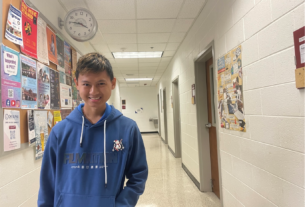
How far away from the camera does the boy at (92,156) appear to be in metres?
0.81

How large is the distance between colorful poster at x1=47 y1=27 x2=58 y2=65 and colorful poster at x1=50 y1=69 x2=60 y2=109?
142 mm

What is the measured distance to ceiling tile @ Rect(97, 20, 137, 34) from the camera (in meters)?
2.68

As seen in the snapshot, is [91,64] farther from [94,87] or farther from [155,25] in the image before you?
[155,25]

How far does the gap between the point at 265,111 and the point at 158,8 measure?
191cm

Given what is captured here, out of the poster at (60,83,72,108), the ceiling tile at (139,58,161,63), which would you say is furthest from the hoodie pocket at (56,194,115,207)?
the ceiling tile at (139,58,161,63)

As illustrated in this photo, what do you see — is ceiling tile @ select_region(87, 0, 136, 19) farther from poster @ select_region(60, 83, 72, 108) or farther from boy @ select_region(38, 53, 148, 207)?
boy @ select_region(38, 53, 148, 207)

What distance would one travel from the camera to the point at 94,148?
0.86 m

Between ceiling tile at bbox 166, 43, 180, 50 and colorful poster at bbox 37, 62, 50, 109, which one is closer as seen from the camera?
colorful poster at bbox 37, 62, 50, 109

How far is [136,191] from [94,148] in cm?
30

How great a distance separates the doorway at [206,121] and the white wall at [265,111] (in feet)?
2.12

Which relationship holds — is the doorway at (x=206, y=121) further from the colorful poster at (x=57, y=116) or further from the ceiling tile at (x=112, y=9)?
the colorful poster at (x=57, y=116)

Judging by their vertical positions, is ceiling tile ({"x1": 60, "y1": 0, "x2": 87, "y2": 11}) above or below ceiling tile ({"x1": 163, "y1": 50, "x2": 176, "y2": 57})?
above

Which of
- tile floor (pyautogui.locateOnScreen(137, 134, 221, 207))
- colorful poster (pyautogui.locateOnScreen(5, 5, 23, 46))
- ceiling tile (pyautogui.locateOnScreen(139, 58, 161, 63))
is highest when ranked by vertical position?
ceiling tile (pyautogui.locateOnScreen(139, 58, 161, 63))

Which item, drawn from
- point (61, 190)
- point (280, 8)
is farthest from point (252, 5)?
point (61, 190)
